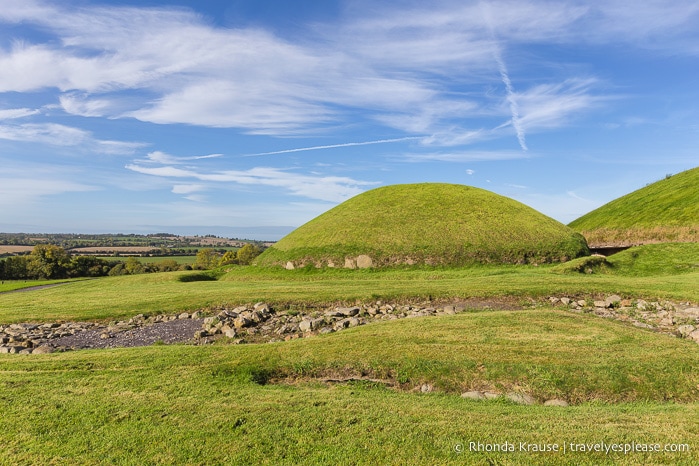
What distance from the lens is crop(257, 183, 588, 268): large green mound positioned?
44125 mm

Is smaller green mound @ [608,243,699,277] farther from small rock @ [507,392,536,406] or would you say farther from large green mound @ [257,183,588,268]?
small rock @ [507,392,536,406]

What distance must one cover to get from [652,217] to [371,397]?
71829mm

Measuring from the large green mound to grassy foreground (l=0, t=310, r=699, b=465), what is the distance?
27151mm

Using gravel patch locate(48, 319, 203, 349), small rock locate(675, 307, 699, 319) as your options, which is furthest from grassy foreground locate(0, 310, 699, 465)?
small rock locate(675, 307, 699, 319)

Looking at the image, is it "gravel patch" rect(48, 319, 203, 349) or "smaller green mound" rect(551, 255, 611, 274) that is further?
"smaller green mound" rect(551, 255, 611, 274)

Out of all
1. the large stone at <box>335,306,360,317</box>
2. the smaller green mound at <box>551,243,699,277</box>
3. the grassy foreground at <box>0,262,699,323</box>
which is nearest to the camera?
the large stone at <box>335,306,360,317</box>

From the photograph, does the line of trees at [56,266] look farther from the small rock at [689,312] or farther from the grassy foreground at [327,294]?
the small rock at [689,312]

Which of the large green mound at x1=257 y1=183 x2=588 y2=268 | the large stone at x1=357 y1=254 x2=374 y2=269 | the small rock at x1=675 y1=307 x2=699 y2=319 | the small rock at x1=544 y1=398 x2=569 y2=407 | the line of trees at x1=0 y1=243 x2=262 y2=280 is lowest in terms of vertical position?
the line of trees at x1=0 y1=243 x2=262 y2=280

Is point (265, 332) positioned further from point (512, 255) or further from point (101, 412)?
point (512, 255)

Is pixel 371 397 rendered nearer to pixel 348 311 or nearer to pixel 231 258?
pixel 348 311

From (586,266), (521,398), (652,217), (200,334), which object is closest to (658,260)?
(586,266)

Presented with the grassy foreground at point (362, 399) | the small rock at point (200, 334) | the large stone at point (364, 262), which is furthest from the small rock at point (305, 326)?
the large stone at point (364, 262)

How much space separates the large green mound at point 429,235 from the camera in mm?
44125

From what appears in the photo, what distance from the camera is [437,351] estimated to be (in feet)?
46.9
